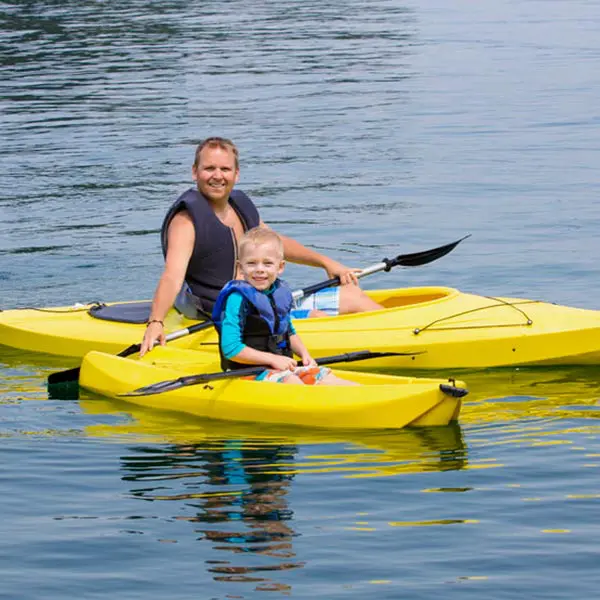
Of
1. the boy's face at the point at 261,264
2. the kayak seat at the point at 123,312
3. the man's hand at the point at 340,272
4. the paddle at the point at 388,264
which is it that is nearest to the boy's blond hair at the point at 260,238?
the boy's face at the point at 261,264

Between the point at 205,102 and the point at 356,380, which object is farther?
the point at 205,102

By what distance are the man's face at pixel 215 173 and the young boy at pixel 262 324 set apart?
3.34ft

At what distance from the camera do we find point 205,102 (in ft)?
69.8

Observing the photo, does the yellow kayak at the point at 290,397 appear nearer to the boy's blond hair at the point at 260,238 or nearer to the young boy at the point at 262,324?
the young boy at the point at 262,324

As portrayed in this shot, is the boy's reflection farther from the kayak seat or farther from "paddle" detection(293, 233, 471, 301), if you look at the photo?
the kayak seat

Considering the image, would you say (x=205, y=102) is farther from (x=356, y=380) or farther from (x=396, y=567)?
(x=396, y=567)

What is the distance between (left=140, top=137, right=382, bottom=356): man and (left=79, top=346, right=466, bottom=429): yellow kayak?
20 cm

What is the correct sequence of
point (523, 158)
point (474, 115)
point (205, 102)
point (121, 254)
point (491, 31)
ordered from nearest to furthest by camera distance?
point (121, 254), point (523, 158), point (474, 115), point (205, 102), point (491, 31)

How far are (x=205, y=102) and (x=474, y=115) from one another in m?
3.97

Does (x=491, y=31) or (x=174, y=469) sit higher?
(x=491, y=31)

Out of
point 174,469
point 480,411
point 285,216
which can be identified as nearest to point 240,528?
point 174,469

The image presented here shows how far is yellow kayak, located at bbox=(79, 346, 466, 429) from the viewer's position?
700cm

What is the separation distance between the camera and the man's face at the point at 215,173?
A: 26.3 feet

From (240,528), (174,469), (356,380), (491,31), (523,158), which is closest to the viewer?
(240,528)
